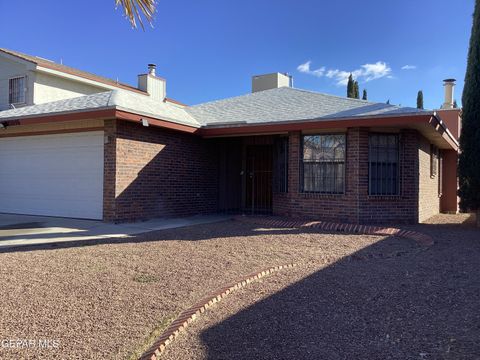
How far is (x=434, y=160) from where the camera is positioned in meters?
14.6

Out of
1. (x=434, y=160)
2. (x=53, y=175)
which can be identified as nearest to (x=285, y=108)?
(x=434, y=160)

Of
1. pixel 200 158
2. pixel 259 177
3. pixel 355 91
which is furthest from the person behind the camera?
pixel 355 91

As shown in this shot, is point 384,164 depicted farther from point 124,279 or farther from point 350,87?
point 350,87

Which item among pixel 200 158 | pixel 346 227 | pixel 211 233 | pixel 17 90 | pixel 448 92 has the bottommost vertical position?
pixel 211 233

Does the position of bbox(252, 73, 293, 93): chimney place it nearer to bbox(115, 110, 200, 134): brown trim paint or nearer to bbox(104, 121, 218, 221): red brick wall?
bbox(104, 121, 218, 221): red brick wall

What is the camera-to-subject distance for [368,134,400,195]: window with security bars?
1085 cm

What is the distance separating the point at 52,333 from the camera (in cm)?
362

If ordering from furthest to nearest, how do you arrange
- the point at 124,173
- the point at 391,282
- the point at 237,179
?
the point at 237,179 → the point at 124,173 → the point at 391,282

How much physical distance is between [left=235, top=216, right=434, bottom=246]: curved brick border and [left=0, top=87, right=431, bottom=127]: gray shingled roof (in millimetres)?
2679

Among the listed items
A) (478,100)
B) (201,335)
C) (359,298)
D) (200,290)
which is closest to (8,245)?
(200,290)

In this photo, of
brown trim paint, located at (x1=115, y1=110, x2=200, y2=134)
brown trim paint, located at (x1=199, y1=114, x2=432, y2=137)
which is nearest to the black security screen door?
brown trim paint, located at (x1=199, y1=114, x2=432, y2=137)

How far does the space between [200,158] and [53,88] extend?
8.72 meters

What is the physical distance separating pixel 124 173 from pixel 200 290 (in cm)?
617

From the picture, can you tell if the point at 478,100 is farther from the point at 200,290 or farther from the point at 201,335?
the point at 201,335
